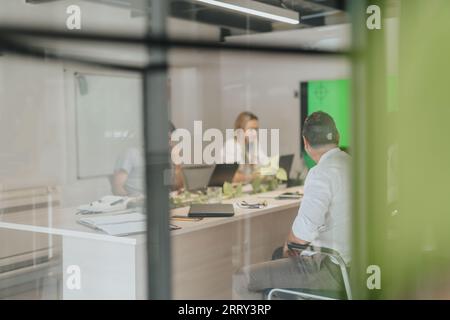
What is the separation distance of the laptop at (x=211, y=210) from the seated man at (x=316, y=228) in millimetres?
287

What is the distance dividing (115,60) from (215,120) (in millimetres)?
526

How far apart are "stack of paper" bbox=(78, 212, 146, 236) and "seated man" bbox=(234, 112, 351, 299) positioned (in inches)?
20.7

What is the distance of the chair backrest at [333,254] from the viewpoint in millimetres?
2559

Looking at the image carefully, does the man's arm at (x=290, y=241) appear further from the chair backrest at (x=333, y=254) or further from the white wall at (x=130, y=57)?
the white wall at (x=130, y=57)

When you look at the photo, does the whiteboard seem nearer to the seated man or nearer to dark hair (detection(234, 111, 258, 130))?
dark hair (detection(234, 111, 258, 130))

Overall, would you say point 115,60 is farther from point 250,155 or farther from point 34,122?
point 250,155

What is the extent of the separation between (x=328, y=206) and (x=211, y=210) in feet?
1.88

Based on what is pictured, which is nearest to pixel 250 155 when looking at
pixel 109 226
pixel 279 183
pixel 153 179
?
pixel 279 183

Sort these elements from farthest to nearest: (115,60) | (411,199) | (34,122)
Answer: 1. (411,199)
2. (34,122)
3. (115,60)

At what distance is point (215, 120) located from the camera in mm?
2477

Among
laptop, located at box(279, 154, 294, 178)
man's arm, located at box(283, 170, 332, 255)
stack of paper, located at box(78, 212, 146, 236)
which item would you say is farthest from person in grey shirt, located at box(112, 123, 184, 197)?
man's arm, located at box(283, 170, 332, 255)

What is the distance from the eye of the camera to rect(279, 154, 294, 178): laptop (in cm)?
254

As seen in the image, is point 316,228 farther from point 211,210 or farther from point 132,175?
point 132,175

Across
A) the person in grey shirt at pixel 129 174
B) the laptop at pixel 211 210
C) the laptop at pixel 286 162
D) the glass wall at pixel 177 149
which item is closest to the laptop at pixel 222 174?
the glass wall at pixel 177 149
